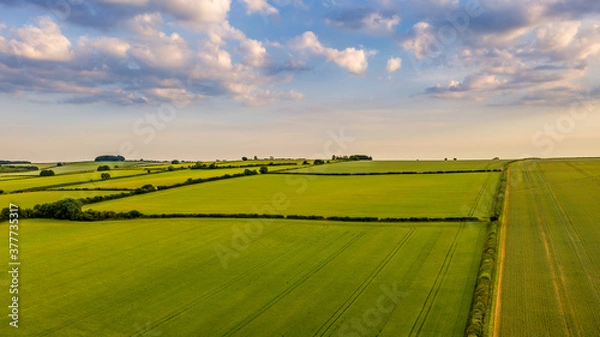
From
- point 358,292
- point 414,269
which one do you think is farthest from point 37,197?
point 414,269

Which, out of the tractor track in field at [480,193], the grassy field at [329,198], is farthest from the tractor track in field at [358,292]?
the tractor track in field at [480,193]

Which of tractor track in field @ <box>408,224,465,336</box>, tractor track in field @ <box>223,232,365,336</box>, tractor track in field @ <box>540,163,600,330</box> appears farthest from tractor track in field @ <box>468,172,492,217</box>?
tractor track in field @ <box>223,232,365,336</box>

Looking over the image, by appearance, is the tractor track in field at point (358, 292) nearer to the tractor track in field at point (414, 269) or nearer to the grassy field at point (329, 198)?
the tractor track in field at point (414, 269)

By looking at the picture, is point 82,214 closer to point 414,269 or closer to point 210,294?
point 210,294

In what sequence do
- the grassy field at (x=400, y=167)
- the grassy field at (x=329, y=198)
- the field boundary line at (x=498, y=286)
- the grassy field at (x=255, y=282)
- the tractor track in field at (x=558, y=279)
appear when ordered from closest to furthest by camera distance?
the field boundary line at (x=498, y=286)
the tractor track in field at (x=558, y=279)
the grassy field at (x=255, y=282)
the grassy field at (x=329, y=198)
the grassy field at (x=400, y=167)

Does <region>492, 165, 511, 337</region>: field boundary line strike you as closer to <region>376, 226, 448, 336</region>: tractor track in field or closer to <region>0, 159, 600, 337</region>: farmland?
<region>0, 159, 600, 337</region>: farmland

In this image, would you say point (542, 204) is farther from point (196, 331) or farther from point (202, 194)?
point (202, 194)
